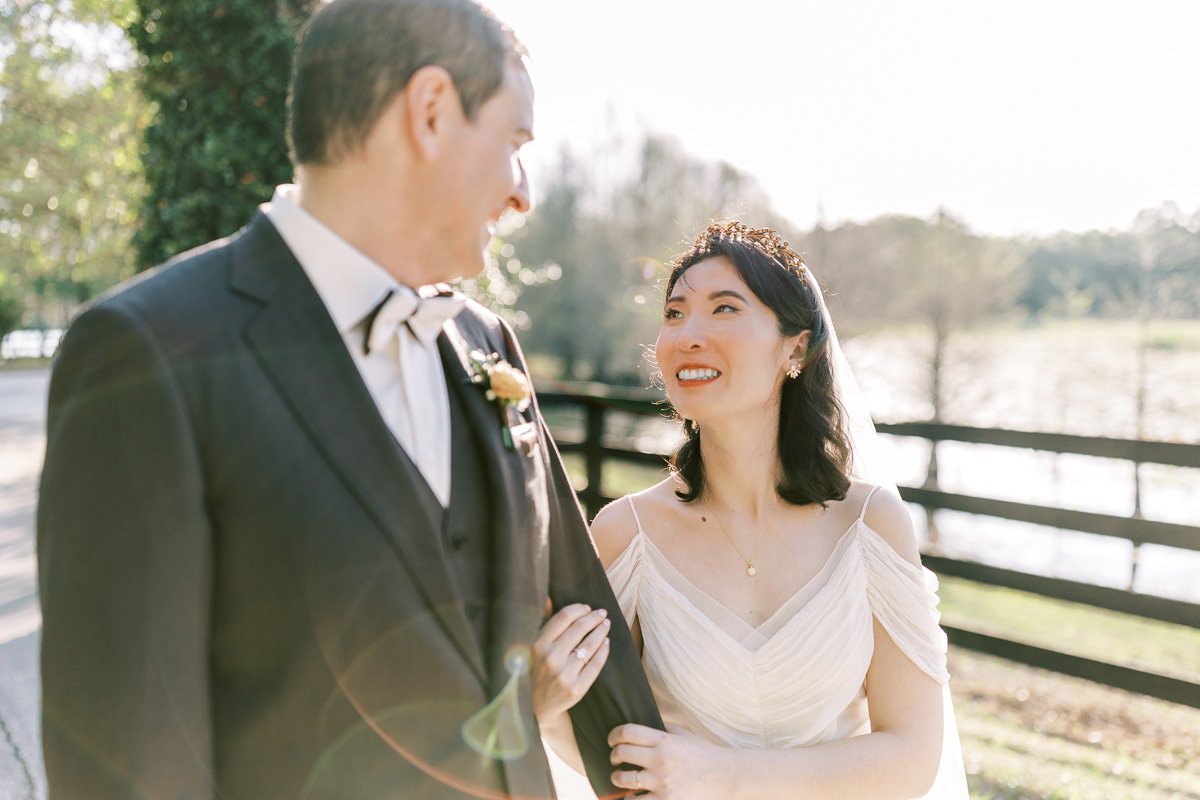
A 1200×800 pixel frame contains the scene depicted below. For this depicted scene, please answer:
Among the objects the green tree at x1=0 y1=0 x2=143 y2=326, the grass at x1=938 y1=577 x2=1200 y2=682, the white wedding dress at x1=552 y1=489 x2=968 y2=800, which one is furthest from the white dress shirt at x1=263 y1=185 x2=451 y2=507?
the green tree at x1=0 y1=0 x2=143 y2=326

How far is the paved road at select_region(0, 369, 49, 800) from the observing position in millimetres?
2957

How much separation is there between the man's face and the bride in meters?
1.16

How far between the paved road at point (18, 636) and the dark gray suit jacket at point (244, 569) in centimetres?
23

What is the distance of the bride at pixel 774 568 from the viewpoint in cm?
220

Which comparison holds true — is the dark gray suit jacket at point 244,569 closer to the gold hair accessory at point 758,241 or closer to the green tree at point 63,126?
the gold hair accessory at point 758,241

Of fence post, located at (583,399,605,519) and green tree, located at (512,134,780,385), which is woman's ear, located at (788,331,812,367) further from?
green tree, located at (512,134,780,385)

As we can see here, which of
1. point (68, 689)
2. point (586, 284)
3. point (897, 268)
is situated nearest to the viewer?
point (68, 689)

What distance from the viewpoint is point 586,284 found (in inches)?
1127

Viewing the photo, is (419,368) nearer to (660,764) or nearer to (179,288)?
(179,288)

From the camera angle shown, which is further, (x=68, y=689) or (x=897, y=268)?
(x=897, y=268)

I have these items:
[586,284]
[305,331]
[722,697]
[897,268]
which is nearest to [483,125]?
[305,331]

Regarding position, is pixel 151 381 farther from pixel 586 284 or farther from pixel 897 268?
pixel 586 284

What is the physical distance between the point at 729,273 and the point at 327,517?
158cm

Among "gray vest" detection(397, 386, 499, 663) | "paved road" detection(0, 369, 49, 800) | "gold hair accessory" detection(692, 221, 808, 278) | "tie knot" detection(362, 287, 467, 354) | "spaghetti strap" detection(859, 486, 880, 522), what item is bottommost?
"paved road" detection(0, 369, 49, 800)
